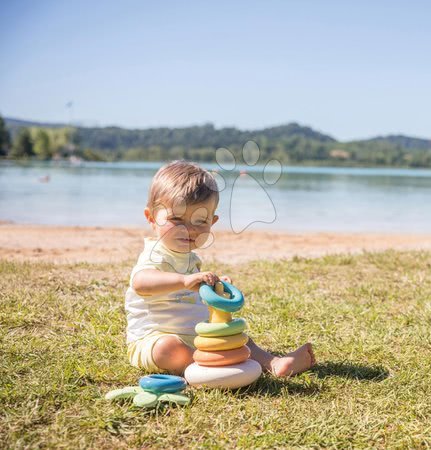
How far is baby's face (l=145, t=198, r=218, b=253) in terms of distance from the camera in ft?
9.92

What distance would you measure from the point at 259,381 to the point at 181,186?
3.69ft

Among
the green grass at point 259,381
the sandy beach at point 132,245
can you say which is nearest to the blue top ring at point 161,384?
the green grass at point 259,381

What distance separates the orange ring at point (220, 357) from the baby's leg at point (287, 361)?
12.8 inches

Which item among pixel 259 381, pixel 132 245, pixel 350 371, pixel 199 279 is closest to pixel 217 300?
pixel 199 279

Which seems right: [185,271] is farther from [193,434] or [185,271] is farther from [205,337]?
[193,434]

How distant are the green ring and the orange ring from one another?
0.10m

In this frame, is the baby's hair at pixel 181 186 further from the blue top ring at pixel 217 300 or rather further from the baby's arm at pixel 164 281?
the blue top ring at pixel 217 300

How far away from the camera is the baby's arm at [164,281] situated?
9.25 feet

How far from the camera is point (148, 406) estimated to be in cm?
263

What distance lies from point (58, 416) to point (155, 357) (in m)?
0.66

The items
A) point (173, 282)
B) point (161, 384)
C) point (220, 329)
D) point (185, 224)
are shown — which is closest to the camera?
point (161, 384)

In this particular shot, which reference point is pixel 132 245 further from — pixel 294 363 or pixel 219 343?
pixel 219 343

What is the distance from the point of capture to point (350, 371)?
325cm

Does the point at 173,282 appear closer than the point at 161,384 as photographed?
No
